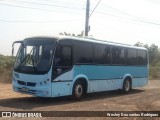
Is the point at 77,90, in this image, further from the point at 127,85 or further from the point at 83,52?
the point at 127,85

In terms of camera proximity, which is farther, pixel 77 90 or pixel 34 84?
pixel 77 90

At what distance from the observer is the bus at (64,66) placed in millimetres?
14586

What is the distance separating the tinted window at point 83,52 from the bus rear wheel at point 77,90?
41.8 inches

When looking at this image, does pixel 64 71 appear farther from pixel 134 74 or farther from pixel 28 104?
pixel 134 74

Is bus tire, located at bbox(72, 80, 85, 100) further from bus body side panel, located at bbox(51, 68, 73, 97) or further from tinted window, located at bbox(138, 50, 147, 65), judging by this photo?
tinted window, located at bbox(138, 50, 147, 65)

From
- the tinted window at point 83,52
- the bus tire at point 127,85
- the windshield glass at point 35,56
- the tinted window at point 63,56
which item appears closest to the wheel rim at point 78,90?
the tinted window at point 83,52

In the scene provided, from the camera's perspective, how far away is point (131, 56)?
21562mm

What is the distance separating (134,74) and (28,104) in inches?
377

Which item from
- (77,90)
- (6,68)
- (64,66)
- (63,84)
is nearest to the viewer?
(63,84)

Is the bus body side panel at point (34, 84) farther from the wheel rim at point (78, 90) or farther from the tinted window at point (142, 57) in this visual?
the tinted window at point (142, 57)

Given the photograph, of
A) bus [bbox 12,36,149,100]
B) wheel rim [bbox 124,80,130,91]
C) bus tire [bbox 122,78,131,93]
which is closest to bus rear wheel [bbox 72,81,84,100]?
bus [bbox 12,36,149,100]

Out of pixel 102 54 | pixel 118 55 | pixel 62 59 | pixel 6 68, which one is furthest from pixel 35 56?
pixel 6 68

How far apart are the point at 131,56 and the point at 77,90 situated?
21.4ft

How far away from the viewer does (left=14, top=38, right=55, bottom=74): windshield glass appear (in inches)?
576
